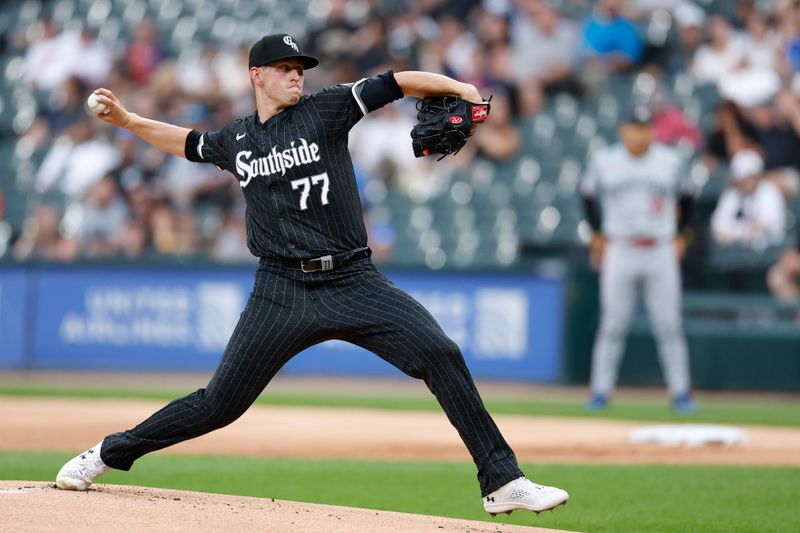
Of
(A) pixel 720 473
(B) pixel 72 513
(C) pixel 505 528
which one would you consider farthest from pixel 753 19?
(B) pixel 72 513

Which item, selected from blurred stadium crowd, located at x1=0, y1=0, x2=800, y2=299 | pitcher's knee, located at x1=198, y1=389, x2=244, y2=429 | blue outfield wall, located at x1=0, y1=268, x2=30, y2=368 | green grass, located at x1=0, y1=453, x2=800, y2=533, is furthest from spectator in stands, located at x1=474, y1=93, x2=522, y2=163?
pitcher's knee, located at x1=198, y1=389, x2=244, y2=429

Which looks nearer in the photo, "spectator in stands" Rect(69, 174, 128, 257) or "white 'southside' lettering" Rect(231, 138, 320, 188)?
"white 'southside' lettering" Rect(231, 138, 320, 188)

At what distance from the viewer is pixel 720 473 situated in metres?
7.58

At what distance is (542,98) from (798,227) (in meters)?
3.79

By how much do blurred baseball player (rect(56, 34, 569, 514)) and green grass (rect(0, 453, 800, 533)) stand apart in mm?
966

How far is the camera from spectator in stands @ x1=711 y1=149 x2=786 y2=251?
1341cm

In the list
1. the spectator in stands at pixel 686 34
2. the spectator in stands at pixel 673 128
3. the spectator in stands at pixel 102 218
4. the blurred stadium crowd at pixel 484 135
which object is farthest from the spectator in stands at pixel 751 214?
the spectator in stands at pixel 102 218

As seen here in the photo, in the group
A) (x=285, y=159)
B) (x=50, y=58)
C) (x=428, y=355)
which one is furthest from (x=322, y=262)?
(x=50, y=58)

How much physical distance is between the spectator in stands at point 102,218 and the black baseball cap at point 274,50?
1064cm

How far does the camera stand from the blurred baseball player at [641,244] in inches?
437

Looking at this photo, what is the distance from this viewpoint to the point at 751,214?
13508mm

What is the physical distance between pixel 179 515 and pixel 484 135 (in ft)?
36.9

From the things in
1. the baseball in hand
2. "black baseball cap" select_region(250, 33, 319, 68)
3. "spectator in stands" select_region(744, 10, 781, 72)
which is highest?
"spectator in stands" select_region(744, 10, 781, 72)

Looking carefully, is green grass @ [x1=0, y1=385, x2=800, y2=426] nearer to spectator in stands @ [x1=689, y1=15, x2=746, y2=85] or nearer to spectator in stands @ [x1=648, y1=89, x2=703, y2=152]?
spectator in stands @ [x1=648, y1=89, x2=703, y2=152]
